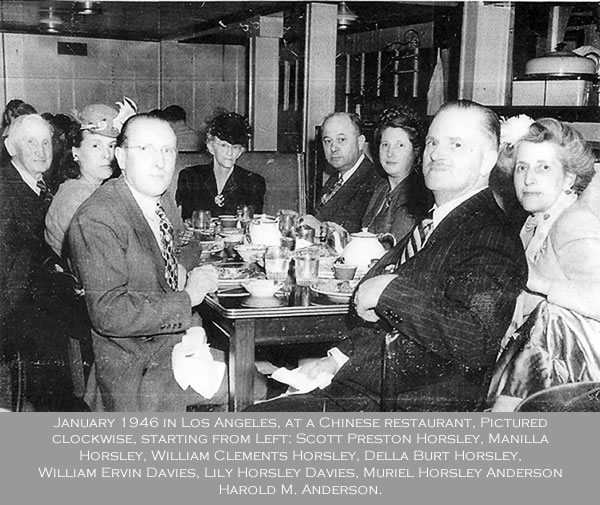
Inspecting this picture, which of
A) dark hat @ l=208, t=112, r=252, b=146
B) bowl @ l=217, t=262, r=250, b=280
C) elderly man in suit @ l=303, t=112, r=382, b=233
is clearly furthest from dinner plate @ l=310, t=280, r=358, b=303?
dark hat @ l=208, t=112, r=252, b=146

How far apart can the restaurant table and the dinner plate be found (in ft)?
0.16

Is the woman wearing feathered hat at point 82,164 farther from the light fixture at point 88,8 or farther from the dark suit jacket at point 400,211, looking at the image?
the light fixture at point 88,8

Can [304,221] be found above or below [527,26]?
below

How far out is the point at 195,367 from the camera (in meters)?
1.95

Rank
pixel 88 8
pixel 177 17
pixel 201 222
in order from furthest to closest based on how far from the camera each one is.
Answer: pixel 177 17 → pixel 88 8 → pixel 201 222

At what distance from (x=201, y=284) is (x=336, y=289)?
0.40 metres

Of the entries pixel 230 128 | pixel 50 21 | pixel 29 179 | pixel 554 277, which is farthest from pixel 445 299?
pixel 50 21

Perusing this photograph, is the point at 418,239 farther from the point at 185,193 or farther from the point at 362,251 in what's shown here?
the point at 185,193

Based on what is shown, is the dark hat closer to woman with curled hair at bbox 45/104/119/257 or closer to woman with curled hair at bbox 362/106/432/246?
woman with curled hair at bbox 362/106/432/246

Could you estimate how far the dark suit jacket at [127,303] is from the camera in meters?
1.80

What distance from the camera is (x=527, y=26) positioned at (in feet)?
14.6
